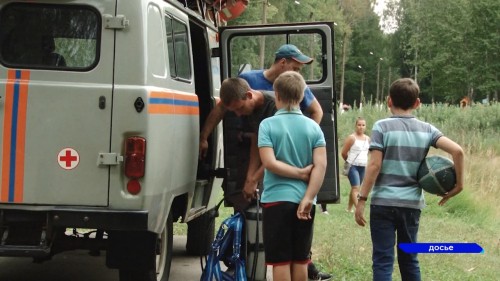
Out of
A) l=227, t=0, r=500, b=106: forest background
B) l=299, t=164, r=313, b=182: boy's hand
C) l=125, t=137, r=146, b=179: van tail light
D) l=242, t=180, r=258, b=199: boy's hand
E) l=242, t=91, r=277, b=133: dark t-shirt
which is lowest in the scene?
l=242, t=180, r=258, b=199: boy's hand

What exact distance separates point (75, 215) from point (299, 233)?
155 centimetres

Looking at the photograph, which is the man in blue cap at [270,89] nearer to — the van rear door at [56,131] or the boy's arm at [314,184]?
the boy's arm at [314,184]

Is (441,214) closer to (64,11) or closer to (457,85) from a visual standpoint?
(64,11)

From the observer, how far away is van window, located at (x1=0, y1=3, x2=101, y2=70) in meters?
5.70

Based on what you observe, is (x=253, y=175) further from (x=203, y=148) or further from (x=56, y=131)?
(x=56, y=131)

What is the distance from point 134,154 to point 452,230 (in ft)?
22.9

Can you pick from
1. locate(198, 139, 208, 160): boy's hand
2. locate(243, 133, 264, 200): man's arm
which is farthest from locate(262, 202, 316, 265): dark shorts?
locate(198, 139, 208, 160): boy's hand

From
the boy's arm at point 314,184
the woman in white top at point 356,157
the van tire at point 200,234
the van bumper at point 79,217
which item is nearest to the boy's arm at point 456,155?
the boy's arm at point 314,184

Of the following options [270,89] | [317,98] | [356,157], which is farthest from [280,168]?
[356,157]

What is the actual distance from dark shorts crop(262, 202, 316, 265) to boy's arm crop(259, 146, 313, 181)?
19 cm

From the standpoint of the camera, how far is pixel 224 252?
20.7 ft

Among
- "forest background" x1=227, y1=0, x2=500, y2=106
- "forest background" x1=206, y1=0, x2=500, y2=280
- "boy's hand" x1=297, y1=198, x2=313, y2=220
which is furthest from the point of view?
"forest background" x1=227, y1=0, x2=500, y2=106

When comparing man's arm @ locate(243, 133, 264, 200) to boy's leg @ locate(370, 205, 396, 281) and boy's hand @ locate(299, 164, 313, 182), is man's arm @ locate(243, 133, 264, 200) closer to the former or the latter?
boy's hand @ locate(299, 164, 313, 182)

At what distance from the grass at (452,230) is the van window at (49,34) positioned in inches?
135
